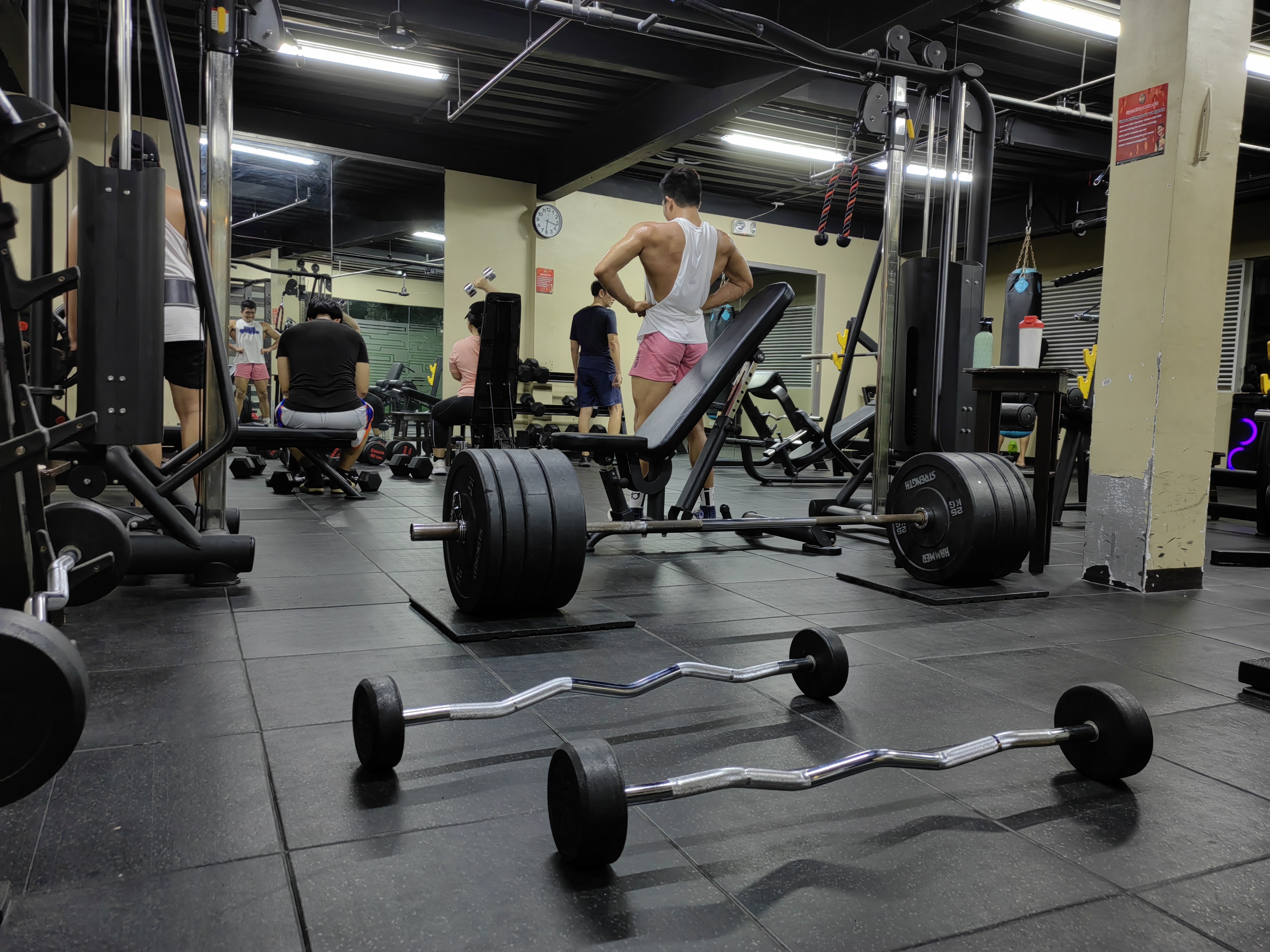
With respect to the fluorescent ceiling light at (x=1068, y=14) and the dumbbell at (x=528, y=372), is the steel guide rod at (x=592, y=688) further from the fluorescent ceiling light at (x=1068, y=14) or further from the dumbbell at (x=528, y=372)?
the dumbbell at (x=528, y=372)

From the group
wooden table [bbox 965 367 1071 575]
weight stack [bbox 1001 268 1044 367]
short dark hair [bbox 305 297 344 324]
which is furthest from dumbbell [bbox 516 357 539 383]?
wooden table [bbox 965 367 1071 575]

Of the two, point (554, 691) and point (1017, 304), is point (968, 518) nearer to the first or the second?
point (554, 691)

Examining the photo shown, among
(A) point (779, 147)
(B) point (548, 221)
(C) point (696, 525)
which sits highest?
(A) point (779, 147)

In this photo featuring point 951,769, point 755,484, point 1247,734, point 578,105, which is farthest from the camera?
point 578,105

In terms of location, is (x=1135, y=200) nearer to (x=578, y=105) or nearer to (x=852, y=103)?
(x=852, y=103)

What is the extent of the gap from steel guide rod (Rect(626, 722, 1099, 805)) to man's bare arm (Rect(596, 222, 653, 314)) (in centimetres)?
256

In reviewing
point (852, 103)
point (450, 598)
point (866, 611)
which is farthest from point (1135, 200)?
point (852, 103)

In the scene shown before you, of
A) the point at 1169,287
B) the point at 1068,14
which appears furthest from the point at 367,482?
the point at 1068,14

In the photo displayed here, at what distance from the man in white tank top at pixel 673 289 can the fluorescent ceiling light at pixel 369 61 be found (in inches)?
170

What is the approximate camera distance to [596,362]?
7.05 m

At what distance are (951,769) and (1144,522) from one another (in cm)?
209

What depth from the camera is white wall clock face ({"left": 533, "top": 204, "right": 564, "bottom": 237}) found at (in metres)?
9.75

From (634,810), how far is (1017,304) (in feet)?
20.8

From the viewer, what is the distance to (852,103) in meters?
7.43
